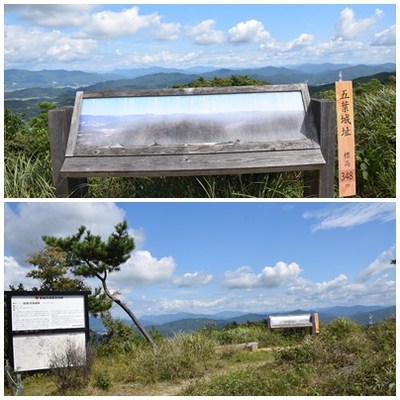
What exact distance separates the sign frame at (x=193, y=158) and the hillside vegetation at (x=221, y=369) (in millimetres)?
2097

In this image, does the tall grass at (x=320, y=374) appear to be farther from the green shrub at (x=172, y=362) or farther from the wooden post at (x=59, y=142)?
the wooden post at (x=59, y=142)

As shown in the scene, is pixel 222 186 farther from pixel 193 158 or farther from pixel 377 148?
pixel 377 148

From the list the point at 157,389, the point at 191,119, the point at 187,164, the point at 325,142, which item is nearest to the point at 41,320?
the point at 157,389

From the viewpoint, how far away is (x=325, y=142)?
5.02 meters

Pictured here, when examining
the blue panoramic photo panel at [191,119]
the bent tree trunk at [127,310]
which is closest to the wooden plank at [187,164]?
the blue panoramic photo panel at [191,119]

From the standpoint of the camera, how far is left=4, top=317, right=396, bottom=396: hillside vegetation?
16.2ft

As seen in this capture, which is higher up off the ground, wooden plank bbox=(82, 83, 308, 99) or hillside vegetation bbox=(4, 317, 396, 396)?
wooden plank bbox=(82, 83, 308, 99)

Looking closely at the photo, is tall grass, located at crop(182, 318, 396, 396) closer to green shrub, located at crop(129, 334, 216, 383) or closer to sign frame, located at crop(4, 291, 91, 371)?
green shrub, located at crop(129, 334, 216, 383)

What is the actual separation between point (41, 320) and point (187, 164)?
252 cm

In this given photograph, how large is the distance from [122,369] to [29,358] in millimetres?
1116

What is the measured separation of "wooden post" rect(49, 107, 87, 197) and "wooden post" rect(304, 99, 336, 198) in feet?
8.22

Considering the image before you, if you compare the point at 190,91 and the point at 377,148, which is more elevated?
the point at 190,91

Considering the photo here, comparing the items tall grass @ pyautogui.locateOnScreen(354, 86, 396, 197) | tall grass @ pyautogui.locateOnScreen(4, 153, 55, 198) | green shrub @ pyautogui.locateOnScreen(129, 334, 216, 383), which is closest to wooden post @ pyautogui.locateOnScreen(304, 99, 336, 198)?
tall grass @ pyautogui.locateOnScreen(354, 86, 396, 197)

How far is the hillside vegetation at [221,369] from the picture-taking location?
493 centimetres
